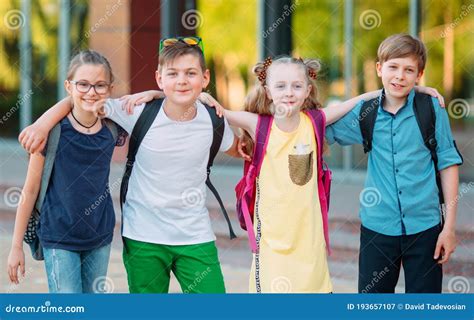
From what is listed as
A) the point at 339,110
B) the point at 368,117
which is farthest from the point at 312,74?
the point at 368,117

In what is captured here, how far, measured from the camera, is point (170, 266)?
13.0 feet

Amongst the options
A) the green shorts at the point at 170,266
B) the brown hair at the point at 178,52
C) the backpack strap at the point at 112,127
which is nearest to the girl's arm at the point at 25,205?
the backpack strap at the point at 112,127

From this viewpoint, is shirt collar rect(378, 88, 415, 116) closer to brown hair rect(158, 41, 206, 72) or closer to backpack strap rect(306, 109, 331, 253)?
backpack strap rect(306, 109, 331, 253)

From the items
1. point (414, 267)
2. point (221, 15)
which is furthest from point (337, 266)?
point (221, 15)

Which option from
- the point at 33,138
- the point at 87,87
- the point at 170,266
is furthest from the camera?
the point at 170,266

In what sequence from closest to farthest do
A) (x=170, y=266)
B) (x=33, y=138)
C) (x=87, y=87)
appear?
(x=33, y=138) → (x=87, y=87) → (x=170, y=266)

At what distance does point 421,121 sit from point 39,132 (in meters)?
1.57

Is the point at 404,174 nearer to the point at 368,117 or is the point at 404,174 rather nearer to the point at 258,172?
the point at 368,117

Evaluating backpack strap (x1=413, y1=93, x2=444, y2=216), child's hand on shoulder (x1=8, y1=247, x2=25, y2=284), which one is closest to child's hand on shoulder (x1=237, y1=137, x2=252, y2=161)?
backpack strap (x1=413, y1=93, x2=444, y2=216)

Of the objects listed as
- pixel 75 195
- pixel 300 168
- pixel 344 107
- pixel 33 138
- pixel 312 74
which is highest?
pixel 312 74

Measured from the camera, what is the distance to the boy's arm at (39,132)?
3.73 metres

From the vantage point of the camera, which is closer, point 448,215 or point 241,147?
point 448,215

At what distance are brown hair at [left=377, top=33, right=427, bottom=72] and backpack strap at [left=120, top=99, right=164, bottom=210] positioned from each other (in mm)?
974

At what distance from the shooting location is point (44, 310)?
4.04 meters
